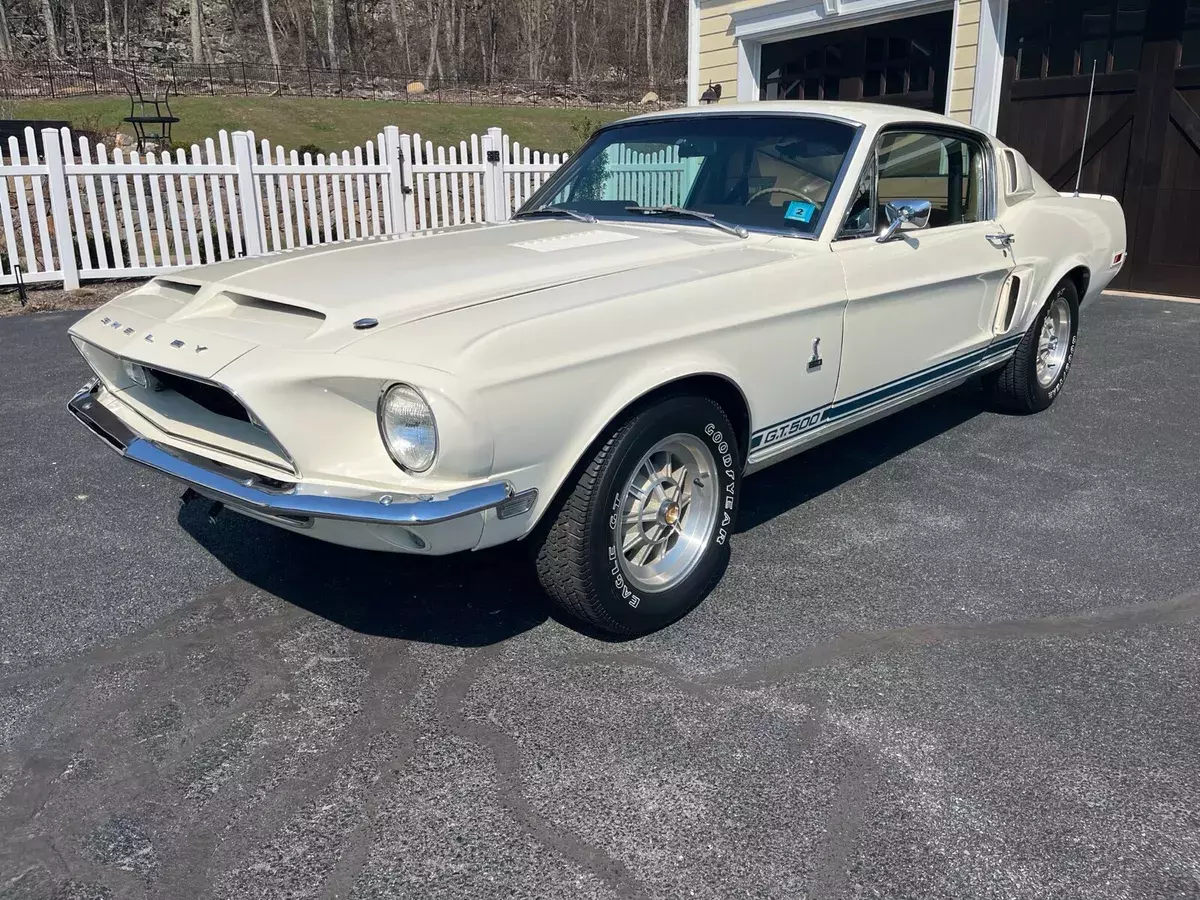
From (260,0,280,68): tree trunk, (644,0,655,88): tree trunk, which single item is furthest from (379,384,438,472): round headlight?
(644,0,655,88): tree trunk

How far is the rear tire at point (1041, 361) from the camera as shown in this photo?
5062mm

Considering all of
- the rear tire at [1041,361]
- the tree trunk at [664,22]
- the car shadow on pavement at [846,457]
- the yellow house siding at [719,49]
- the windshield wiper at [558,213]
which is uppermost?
the tree trunk at [664,22]

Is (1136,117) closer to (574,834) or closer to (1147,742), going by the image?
(1147,742)

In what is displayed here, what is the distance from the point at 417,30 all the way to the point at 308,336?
54580 mm

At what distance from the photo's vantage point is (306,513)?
7.71 feet

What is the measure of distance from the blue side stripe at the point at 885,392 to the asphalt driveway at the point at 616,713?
521 mm

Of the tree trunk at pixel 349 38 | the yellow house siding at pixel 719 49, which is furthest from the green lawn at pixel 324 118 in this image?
the tree trunk at pixel 349 38

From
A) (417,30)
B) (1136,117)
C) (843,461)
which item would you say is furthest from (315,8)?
(843,461)

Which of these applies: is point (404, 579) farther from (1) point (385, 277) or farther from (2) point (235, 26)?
(2) point (235, 26)

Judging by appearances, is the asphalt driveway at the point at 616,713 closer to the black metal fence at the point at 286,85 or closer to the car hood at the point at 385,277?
the car hood at the point at 385,277

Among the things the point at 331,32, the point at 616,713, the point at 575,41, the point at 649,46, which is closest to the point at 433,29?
the point at 331,32

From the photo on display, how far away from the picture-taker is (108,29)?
44875mm

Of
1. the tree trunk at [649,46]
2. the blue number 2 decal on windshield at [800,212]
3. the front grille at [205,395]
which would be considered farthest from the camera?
the tree trunk at [649,46]

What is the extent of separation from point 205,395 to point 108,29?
170 ft
